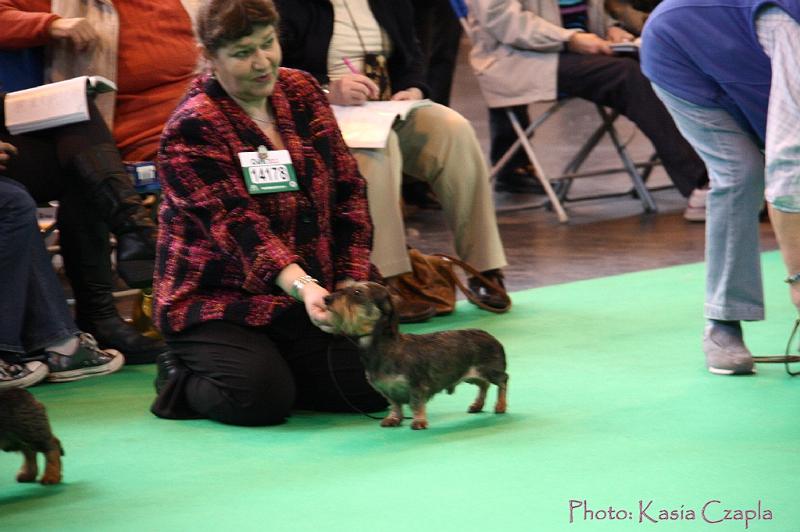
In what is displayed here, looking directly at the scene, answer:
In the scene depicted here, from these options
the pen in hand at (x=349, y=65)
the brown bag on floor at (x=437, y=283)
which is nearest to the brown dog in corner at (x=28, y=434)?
the brown bag on floor at (x=437, y=283)

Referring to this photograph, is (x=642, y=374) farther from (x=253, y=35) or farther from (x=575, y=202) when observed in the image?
(x=575, y=202)

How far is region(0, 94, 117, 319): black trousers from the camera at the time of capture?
3.80 m

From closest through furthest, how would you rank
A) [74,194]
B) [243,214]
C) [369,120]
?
[243,214]
[74,194]
[369,120]

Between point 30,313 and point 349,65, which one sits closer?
point 30,313

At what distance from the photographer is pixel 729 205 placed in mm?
3352

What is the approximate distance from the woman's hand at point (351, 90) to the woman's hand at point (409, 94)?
0.20 m

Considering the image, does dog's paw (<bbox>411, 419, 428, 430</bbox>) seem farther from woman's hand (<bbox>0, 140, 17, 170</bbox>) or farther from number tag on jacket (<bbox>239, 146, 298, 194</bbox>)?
woman's hand (<bbox>0, 140, 17, 170</bbox>)

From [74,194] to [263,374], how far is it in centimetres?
117

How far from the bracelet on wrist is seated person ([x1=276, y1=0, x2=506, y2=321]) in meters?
1.43

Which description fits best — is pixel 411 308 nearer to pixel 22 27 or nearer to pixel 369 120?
pixel 369 120

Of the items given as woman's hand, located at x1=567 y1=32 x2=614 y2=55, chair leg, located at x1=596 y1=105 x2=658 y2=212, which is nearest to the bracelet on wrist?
woman's hand, located at x1=567 y1=32 x2=614 y2=55

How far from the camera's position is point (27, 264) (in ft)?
11.6

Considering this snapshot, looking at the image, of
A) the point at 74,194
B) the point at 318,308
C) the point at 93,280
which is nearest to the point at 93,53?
the point at 74,194

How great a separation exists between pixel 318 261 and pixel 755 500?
123cm
